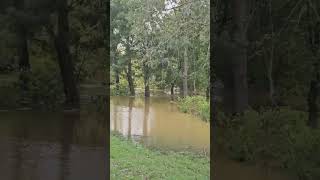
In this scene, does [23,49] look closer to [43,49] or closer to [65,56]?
[43,49]

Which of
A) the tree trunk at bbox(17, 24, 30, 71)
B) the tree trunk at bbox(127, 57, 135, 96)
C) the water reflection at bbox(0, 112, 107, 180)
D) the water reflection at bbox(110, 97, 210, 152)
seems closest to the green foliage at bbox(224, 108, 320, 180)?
the water reflection at bbox(0, 112, 107, 180)

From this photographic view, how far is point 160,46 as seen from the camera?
1072cm

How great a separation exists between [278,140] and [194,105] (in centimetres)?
661

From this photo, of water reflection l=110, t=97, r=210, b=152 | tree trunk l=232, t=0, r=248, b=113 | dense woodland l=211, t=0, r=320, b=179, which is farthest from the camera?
water reflection l=110, t=97, r=210, b=152

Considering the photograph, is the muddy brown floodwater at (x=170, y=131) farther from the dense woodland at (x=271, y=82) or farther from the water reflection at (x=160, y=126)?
the dense woodland at (x=271, y=82)

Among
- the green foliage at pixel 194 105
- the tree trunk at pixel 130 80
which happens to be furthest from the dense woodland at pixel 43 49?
the tree trunk at pixel 130 80

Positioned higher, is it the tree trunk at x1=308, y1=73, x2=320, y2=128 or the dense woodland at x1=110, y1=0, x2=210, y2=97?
the dense woodland at x1=110, y1=0, x2=210, y2=97

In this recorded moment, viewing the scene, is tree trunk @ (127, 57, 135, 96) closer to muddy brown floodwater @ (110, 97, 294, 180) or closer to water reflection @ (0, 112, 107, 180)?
muddy brown floodwater @ (110, 97, 294, 180)

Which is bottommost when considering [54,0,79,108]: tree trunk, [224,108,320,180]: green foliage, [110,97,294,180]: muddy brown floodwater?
[110,97,294,180]: muddy brown floodwater

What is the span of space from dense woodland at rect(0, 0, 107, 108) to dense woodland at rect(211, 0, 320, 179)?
1650 mm

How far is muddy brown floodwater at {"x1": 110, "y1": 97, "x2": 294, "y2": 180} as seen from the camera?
13.8 feet

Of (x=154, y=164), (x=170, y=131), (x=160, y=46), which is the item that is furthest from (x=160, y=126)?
(x=154, y=164)

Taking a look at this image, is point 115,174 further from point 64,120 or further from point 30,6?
point 30,6

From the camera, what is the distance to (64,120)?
16.5ft
